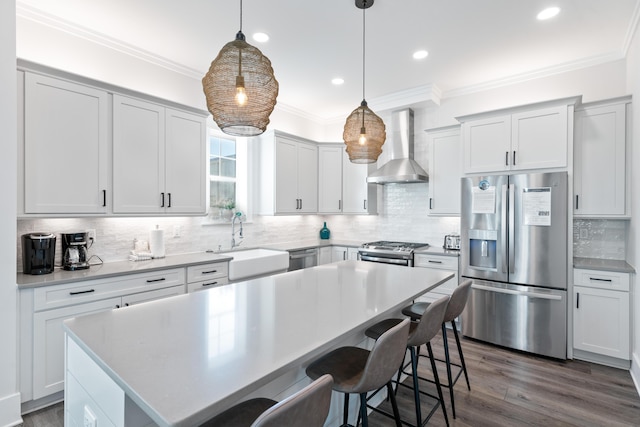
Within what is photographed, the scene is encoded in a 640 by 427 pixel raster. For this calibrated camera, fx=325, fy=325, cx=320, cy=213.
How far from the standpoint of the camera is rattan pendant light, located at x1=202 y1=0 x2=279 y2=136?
5.20 feet

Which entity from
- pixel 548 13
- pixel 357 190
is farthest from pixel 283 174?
pixel 548 13

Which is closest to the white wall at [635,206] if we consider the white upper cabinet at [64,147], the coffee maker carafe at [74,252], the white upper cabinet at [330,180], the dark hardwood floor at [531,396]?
the dark hardwood floor at [531,396]

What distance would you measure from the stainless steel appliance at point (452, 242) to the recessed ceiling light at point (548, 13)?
8.20 ft

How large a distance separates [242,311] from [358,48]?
286 cm

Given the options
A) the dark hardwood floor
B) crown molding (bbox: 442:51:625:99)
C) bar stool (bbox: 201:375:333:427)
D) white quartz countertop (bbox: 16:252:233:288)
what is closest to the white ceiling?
crown molding (bbox: 442:51:625:99)

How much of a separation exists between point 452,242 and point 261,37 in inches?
131

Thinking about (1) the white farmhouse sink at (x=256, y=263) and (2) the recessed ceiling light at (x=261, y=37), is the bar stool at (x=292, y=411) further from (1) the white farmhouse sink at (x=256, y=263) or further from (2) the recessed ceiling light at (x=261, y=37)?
(2) the recessed ceiling light at (x=261, y=37)

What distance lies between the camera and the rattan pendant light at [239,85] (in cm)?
158

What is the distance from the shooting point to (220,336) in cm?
130

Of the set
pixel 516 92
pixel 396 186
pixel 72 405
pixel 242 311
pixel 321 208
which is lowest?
pixel 72 405

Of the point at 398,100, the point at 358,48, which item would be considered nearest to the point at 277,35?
the point at 358,48

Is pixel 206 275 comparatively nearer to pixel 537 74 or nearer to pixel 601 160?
pixel 601 160

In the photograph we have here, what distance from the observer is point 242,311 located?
5.34 feet

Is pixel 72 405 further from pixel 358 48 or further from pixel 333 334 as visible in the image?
pixel 358 48
